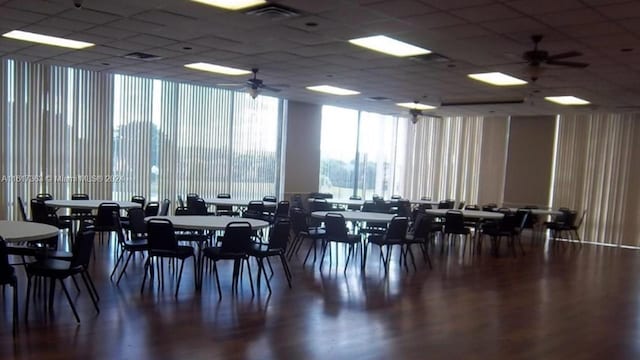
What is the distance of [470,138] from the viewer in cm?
1606

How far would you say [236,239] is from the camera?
620 cm

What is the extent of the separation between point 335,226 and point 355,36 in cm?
292

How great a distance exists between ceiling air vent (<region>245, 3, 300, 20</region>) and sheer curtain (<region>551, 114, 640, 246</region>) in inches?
423

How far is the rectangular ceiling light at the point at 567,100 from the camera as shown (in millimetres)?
10805

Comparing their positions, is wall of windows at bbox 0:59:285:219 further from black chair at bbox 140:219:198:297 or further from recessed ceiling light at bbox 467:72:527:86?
recessed ceiling light at bbox 467:72:527:86

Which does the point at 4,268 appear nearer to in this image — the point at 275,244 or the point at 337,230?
the point at 275,244

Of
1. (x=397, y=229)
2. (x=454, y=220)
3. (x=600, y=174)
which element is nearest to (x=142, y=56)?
(x=397, y=229)

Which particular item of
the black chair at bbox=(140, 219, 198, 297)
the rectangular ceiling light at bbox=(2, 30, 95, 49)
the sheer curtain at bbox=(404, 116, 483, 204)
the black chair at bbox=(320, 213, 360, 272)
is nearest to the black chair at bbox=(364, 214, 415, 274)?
the black chair at bbox=(320, 213, 360, 272)

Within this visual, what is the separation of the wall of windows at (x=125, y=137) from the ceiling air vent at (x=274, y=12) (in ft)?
20.6

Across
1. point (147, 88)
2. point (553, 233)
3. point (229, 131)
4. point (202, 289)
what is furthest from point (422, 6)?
point (553, 233)

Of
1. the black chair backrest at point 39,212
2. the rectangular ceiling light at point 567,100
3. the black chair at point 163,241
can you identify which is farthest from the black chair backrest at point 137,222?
the rectangular ceiling light at point 567,100

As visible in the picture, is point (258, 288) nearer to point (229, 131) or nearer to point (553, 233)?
point (229, 131)

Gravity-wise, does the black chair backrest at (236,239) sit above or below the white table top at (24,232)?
below

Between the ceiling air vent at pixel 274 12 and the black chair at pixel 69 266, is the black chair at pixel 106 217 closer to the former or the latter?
the black chair at pixel 69 266
